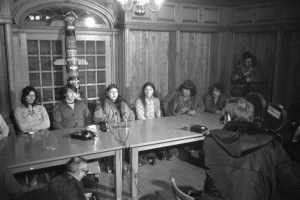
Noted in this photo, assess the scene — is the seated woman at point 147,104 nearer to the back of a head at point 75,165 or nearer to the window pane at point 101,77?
the window pane at point 101,77

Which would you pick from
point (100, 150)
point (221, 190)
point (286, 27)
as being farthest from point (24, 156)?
point (286, 27)

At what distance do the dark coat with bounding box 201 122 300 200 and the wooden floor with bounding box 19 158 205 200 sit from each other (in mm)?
1722

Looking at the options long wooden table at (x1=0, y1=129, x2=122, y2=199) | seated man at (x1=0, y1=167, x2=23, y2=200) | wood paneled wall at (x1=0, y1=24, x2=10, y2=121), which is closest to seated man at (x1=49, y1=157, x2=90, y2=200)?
long wooden table at (x1=0, y1=129, x2=122, y2=199)

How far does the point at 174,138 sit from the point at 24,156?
1.65 meters

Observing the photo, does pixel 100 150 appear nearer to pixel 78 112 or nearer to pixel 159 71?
pixel 78 112

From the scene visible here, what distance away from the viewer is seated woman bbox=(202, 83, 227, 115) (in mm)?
5000

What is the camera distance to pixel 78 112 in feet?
13.5

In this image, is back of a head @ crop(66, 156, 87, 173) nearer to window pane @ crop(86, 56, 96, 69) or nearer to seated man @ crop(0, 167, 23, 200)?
seated man @ crop(0, 167, 23, 200)

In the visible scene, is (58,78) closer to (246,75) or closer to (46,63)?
(46,63)

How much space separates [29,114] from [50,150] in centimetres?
114

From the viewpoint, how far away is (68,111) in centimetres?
404

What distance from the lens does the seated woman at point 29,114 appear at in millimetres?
3676

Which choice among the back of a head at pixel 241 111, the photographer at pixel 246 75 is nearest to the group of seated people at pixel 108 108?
the photographer at pixel 246 75

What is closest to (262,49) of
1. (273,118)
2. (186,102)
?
(186,102)
